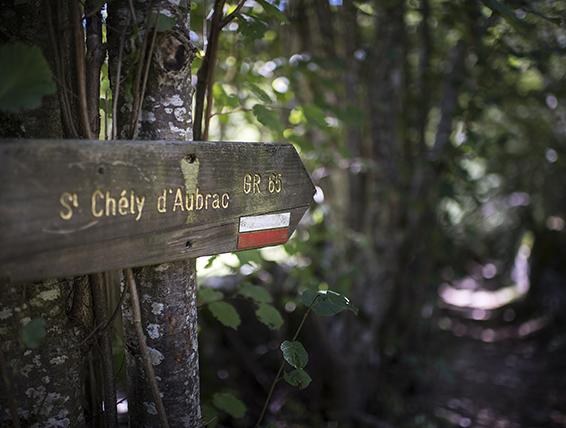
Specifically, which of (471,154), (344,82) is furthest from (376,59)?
(471,154)

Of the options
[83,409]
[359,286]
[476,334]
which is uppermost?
[83,409]

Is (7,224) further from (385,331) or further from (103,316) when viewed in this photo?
(385,331)

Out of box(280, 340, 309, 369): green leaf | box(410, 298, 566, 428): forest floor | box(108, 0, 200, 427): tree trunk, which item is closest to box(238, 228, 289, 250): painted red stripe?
box(108, 0, 200, 427): tree trunk

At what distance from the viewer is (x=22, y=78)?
2.68ft

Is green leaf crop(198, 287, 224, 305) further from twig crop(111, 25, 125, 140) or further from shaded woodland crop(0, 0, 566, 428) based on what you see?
twig crop(111, 25, 125, 140)

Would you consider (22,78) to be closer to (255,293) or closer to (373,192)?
(255,293)

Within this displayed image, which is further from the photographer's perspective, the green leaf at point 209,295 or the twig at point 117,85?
the green leaf at point 209,295

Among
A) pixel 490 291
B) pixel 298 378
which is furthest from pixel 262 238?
pixel 490 291

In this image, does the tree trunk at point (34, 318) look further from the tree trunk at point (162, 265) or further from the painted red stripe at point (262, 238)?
the painted red stripe at point (262, 238)

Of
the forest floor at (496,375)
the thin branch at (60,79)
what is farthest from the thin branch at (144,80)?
the forest floor at (496,375)

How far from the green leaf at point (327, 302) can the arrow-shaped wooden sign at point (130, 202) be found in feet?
0.56

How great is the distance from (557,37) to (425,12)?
1329 millimetres

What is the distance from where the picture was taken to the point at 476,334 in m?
5.83

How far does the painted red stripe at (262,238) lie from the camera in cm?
113
